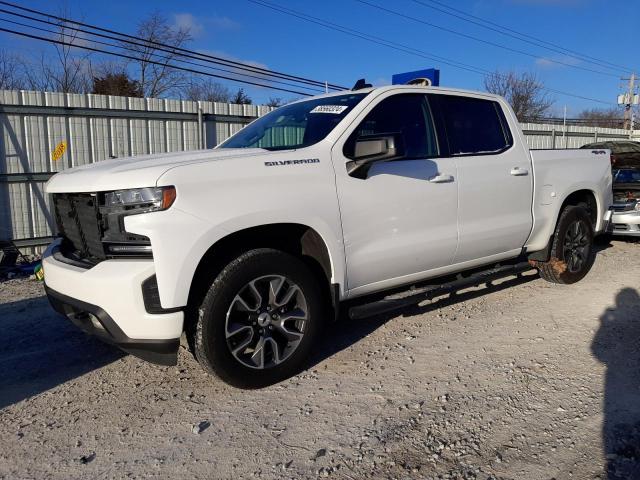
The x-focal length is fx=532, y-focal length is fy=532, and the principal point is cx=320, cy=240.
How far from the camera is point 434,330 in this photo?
4.63 m

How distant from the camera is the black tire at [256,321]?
10.5 ft

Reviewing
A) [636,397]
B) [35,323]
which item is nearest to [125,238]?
[35,323]

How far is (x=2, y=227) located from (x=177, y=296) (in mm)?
6636

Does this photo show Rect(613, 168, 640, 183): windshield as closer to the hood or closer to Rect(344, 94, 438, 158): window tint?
Rect(344, 94, 438, 158): window tint

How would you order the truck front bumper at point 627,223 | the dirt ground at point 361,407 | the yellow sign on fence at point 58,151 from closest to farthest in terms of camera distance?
the dirt ground at point 361,407, the truck front bumper at point 627,223, the yellow sign on fence at point 58,151

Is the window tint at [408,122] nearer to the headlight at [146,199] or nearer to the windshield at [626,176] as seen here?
the headlight at [146,199]

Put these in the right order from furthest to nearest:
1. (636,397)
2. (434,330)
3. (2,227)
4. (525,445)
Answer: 1. (2,227)
2. (434,330)
3. (636,397)
4. (525,445)

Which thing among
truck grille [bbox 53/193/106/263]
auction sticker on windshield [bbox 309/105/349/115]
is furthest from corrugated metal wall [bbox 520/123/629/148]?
truck grille [bbox 53/193/106/263]

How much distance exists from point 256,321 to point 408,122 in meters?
2.07

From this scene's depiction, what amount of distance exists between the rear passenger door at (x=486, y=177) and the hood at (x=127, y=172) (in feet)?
5.96

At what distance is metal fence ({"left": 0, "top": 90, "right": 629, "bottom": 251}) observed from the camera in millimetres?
8242

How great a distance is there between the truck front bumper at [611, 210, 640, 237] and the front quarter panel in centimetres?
629

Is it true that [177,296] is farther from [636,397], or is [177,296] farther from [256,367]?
[636,397]

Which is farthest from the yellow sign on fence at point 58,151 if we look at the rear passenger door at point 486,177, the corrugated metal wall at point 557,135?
the corrugated metal wall at point 557,135
